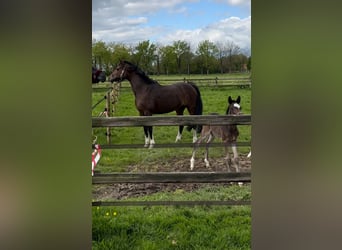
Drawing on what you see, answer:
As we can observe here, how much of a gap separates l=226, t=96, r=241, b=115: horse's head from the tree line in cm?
18

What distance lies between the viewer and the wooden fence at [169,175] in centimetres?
255

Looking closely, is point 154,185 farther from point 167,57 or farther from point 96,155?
point 167,57

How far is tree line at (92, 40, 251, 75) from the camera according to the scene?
2.52m

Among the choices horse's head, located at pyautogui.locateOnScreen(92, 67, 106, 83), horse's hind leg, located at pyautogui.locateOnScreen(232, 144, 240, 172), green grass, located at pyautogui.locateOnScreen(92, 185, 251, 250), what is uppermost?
horse's head, located at pyautogui.locateOnScreen(92, 67, 106, 83)

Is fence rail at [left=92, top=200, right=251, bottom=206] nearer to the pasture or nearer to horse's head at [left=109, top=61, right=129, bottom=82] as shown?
the pasture

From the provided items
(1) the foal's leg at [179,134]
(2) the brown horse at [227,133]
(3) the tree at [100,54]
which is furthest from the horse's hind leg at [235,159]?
(3) the tree at [100,54]

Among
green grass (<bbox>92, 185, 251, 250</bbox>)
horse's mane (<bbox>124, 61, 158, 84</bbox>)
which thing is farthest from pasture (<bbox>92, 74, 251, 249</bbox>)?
horse's mane (<bbox>124, 61, 158, 84</bbox>)

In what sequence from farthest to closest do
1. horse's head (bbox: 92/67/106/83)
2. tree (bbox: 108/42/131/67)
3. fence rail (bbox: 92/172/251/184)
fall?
fence rail (bbox: 92/172/251/184)
tree (bbox: 108/42/131/67)
horse's head (bbox: 92/67/106/83)

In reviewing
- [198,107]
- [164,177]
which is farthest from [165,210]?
[198,107]

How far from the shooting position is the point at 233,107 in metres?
2.51

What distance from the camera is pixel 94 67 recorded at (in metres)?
2.44

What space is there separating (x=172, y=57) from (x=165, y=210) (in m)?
0.97
